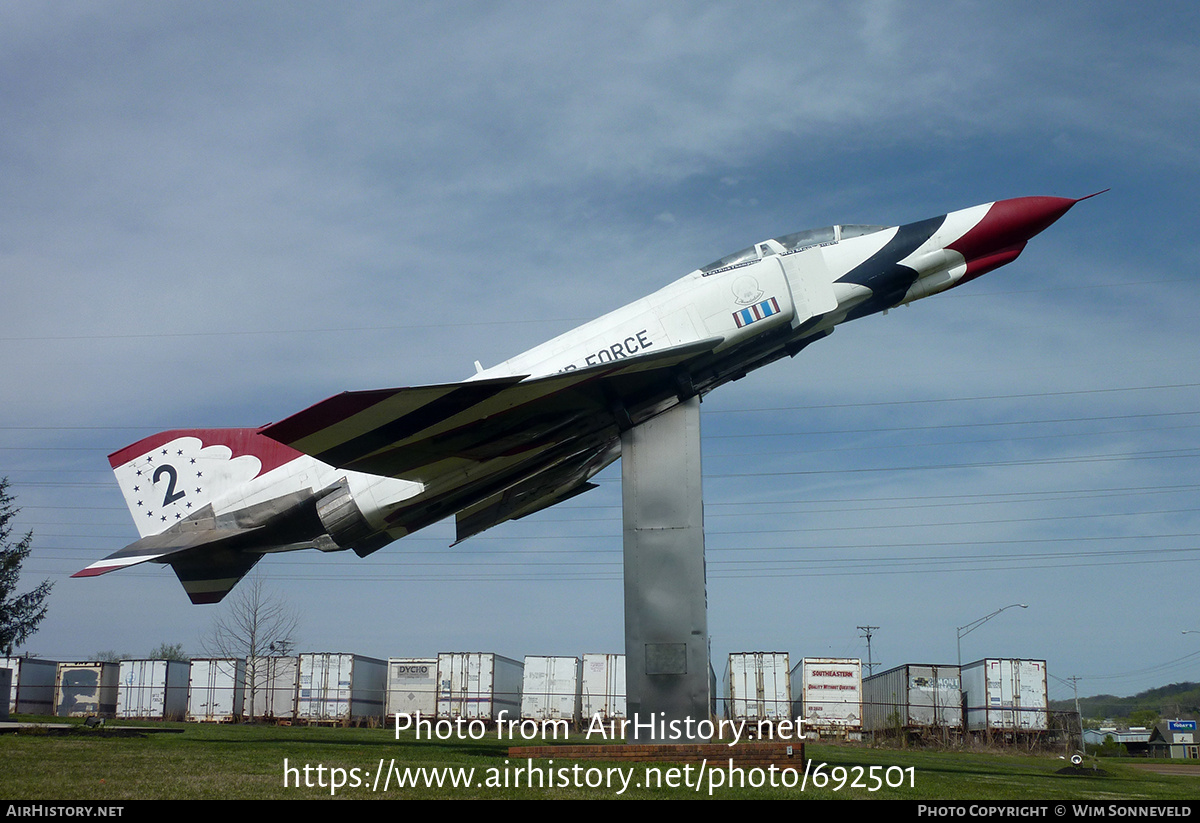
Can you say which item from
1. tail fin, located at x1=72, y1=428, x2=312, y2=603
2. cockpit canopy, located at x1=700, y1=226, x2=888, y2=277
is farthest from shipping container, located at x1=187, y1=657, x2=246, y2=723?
cockpit canopy, located at x1=700, y1=226, x2=888, y2=277

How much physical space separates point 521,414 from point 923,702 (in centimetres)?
2371

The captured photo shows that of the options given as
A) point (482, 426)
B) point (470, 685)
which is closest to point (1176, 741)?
point (470, 685)

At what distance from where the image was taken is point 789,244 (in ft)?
49.3

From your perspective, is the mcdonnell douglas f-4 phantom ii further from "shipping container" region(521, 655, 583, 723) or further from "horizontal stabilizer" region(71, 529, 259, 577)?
"shipping container" region(521, 655, 583, 723)

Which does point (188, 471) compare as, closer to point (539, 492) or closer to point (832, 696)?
point (539, 492)

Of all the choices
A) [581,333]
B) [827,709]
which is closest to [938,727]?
[827,709]

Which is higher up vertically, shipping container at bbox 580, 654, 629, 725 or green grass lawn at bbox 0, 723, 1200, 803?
green grass lawn at bbox 0, 723, 1200, 803

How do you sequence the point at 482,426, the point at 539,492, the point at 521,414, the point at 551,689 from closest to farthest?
the point at 482,426 < the point at 521,414 < the point at 539,492 < the point at 551,689

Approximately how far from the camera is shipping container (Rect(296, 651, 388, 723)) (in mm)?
34656

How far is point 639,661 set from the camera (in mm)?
13492

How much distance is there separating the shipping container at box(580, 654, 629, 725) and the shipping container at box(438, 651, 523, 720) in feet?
11.2

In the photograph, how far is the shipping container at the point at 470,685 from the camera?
3403cm

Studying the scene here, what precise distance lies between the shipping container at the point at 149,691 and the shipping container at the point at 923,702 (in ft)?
92.9

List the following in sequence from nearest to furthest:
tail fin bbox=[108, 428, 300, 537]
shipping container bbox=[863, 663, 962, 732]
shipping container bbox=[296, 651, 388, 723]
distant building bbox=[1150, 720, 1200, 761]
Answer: tail fin bbox=[108, 428, 300, 537] < shipping container bbox=[863, 663, 962, 732] < shipping container bbox=[296, 651, 388, 723] < distant building bbox=[1150, 720, 1200, 761]
